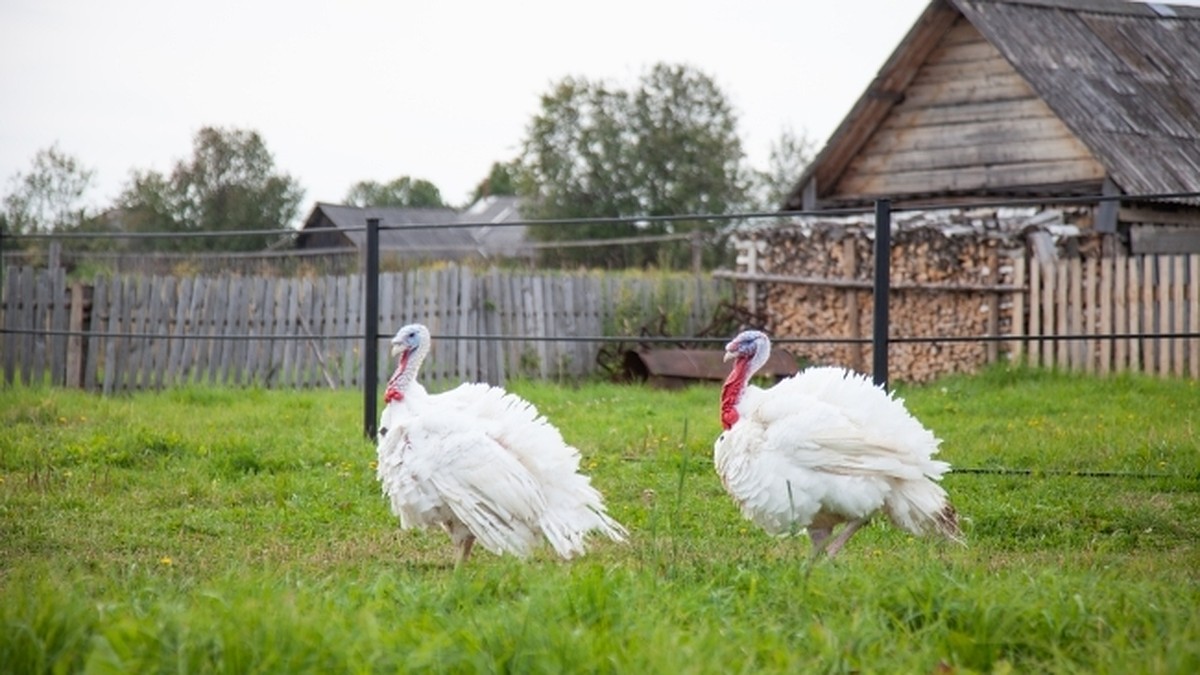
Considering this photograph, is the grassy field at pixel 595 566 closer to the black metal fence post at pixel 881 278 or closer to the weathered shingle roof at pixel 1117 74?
the black metal fence post at pixel 881 278

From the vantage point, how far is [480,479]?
21.2 feet

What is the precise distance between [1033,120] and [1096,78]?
4.01ft

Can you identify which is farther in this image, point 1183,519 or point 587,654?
point 1183,519

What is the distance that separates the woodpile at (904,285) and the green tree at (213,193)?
24817 millimetres

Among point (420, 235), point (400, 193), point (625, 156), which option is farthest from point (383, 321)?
point (400, 193)

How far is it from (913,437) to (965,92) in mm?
13351

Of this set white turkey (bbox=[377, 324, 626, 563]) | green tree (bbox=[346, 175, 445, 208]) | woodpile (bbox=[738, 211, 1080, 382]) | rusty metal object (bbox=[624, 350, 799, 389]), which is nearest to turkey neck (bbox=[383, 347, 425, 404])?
white turkey (bbox=[377, 324, 626, 563])

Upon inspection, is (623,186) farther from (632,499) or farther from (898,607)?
(898,607)

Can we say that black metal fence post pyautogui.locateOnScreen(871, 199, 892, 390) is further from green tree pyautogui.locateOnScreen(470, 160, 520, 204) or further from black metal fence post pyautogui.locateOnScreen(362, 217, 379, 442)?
green tree pyautogui.locateOnScreen(470, 160, 520, 204)

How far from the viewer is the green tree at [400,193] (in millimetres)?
68250

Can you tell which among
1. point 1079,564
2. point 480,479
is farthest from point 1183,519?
point 480,479

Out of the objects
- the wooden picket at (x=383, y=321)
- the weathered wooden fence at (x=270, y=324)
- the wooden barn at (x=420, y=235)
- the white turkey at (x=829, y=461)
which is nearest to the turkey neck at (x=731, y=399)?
the white turkey at (x=829, y=461)

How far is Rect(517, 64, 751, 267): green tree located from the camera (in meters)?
42.1

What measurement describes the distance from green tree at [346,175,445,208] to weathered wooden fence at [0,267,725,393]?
50639 millimetres
